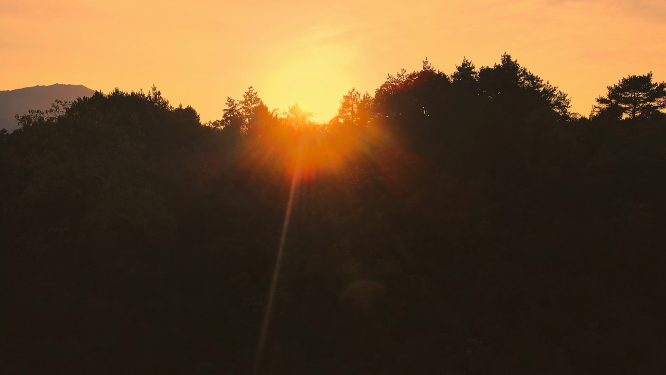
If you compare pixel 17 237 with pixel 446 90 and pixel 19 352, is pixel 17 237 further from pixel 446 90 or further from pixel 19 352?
pixel 446 90

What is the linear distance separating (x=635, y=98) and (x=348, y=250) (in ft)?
109

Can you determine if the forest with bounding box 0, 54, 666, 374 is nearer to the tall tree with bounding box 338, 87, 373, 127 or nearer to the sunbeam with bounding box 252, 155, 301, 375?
the sunbeam with bounding box 252, 155, 301, 375

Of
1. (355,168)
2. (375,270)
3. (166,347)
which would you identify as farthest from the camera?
(355,168)

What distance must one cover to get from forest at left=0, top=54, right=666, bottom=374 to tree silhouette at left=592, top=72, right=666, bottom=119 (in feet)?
18.6

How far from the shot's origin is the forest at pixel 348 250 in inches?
798

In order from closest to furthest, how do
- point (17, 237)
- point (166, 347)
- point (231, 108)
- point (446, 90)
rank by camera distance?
point (166, 347) → point (17, 237) → point (446, 90) → point (231, 108)

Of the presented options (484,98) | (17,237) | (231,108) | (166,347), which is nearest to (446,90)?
(484,98)

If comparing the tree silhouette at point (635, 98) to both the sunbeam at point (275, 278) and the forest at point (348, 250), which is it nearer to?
the forest at point (348, 250)

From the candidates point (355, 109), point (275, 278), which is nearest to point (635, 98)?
point (355, 109)

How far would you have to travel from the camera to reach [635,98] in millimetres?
40344

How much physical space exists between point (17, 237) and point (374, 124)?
28505 millimetres

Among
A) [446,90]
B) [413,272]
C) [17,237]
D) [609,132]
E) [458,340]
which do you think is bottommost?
[458,340]

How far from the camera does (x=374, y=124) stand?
40.3 meters

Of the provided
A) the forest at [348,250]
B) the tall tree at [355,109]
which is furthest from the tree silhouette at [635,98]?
the tall tree at [355,109]
